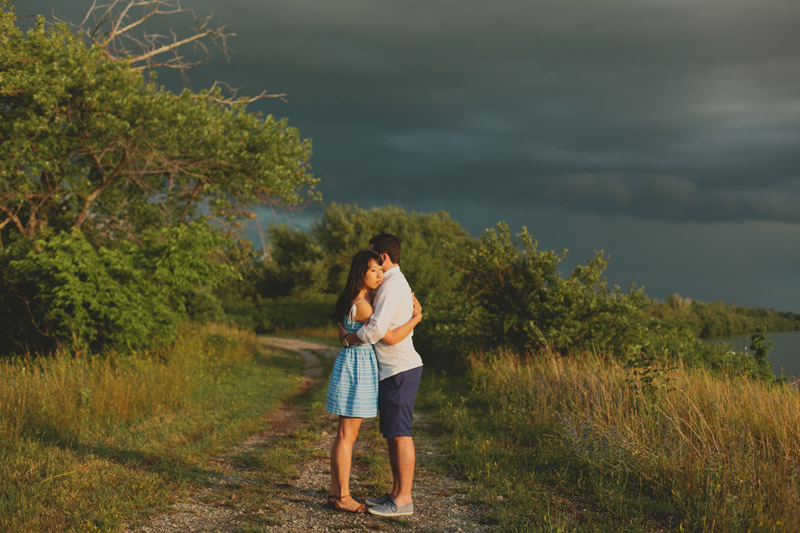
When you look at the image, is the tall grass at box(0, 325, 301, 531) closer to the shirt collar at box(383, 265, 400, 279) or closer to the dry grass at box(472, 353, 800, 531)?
the shirt collar at box(383, 265, 400, 279)

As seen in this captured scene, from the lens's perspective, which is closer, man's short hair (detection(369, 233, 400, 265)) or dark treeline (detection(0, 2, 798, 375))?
man's short hair (detection(369, 233, 400, 265))

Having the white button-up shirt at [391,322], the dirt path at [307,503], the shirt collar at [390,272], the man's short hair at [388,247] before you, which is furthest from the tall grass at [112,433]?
the man's short hair at [388,247]

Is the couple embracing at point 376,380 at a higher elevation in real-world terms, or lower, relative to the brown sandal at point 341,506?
higher

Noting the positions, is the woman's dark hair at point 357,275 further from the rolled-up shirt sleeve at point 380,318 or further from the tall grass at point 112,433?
the tall grass at point 112,433

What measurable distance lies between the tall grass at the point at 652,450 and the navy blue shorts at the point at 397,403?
1.21 metres

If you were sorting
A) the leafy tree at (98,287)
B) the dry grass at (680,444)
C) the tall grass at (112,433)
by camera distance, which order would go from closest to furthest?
the dry grass at (680,444) < the tall grass at (112,433) < the leafy tree at (98,287)

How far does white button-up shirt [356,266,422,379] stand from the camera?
16.5ft

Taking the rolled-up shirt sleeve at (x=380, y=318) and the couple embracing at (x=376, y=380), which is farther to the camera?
the couple embracing at (x=376, y=380)

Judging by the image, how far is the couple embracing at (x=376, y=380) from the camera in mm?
5184

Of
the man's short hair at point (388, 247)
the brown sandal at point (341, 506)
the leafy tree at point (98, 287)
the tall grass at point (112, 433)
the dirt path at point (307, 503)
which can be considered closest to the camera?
the dirt path at point (307, 503)

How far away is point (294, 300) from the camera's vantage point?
152 ft

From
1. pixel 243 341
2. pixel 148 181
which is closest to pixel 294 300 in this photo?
pixel 243 341

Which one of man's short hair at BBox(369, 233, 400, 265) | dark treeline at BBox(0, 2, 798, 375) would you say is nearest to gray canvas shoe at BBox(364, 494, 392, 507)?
man's short hair at BBox(369, 233, 400, 265)

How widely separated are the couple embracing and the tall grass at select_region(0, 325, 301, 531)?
1.87m
